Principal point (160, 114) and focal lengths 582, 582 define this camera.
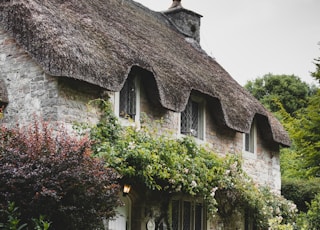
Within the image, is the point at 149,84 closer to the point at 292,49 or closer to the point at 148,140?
the point at 148,140

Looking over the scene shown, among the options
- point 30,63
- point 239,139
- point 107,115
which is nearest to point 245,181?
point 239,139

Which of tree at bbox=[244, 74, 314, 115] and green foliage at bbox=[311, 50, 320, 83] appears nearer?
green foliage at bbox=[311, 50, 320, 83]

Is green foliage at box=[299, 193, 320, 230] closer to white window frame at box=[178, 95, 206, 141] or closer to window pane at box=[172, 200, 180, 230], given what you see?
white window frame at box=[178, 95, 206, 141]

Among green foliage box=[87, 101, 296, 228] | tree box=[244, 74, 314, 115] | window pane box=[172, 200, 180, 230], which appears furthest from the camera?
tree box=[244, 74, 314, 115]

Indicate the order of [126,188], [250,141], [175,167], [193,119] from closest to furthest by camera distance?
1. [126,188]
2. [175,167]
3. [193,119]
4. [250,141]

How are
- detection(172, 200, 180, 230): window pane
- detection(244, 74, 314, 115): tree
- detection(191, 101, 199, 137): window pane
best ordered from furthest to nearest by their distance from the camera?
detection(244, 74, 314, 115): tree < detection(191, 101, 199, 137): window pane < detection(172, 200, 180, 230): window pane

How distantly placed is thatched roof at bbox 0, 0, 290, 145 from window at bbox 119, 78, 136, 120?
0.62 metres

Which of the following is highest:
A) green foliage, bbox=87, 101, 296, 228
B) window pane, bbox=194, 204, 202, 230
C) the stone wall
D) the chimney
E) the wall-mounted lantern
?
the chimney

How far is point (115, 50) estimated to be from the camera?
472 inches

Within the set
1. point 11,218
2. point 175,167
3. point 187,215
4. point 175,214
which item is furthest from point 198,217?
point 11,218

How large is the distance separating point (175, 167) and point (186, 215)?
3.14 meters

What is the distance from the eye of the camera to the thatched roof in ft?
35.0

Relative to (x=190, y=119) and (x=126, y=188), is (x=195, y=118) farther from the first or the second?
(x=126, y=188)

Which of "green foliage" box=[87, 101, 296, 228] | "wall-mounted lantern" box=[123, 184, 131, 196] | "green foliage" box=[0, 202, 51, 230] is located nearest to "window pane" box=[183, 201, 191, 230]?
"green foliage" box=[87, 101, 296, 228]
